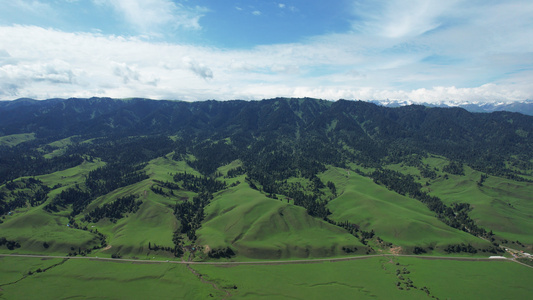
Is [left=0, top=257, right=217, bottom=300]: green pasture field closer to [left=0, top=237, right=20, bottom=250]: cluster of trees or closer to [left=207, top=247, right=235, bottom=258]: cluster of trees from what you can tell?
[left=0, top=237, right=20, bottom=250]: cluster of trees

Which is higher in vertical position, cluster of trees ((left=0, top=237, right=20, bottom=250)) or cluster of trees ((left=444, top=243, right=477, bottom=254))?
cluster of trees ((left=444, top=243, right=477, bottom=254))

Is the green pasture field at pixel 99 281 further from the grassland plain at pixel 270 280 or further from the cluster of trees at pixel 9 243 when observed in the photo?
the cluster of trees at pixel 9 243

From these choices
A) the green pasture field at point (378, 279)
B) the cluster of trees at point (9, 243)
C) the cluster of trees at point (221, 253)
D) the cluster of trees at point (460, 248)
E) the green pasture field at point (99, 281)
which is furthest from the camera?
the cluster of trees at point (460, 248)

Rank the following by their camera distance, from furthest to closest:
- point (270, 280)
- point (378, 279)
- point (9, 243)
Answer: point (9, 243) < point (378, 279) < point (270, 280)

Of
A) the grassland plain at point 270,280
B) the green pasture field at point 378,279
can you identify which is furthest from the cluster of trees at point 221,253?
the green pasture field at point 378,279

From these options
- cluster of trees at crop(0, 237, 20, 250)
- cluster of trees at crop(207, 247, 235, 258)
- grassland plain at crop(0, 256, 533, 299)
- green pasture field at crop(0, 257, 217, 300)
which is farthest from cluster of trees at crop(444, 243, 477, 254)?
cluster of trees at crop(0, 237, 20, 250)

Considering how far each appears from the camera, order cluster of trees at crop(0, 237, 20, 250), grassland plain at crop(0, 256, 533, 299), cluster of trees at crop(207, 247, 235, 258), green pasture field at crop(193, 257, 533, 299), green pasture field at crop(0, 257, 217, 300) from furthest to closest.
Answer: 1. cluster of trees at crop(0, 237, 20, 250)
2. cluster of trees at crop(207, 247, 235, 258)
3. green pasture field at crop(193, 257, 533, 299)
4. grassland plain at crop(0, 256, 533, 299)
5. green pasture field at crop(0, 257, 217, 300)

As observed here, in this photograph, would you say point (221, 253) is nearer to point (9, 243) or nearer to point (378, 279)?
point (378, 279)

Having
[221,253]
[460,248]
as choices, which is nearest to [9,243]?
[221,253]

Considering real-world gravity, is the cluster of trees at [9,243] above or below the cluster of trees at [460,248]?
below

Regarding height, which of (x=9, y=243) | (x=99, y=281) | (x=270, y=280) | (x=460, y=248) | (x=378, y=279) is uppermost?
(x=460, y=248)

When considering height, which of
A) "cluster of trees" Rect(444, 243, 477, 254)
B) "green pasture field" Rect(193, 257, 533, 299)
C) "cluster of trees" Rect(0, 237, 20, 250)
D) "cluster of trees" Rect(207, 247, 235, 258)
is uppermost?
"cluster of trees" Rect(444, 243, 477, 254)

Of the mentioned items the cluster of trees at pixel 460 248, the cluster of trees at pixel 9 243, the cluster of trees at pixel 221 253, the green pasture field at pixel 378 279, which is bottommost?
the cluster of trees at pixel 9 243
